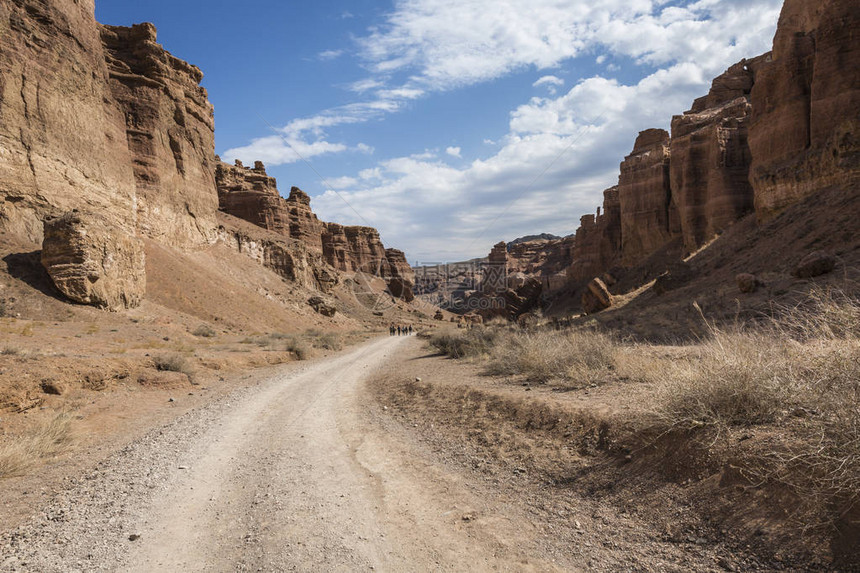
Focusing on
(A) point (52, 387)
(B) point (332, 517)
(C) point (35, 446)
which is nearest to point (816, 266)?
(B) point (332, 517)

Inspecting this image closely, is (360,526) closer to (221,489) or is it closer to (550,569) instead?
(550,569)

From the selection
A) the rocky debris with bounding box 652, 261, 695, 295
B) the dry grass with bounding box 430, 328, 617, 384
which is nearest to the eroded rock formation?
the rocky debris with bounding box 652, 261, 695, 295

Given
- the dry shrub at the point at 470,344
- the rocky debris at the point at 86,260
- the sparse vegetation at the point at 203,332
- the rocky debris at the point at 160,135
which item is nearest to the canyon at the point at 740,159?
the dry shrub at the point at 470,344

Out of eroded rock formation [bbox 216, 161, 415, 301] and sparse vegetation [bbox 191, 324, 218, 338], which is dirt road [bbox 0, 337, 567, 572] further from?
eroded rock formation [bbox 216, 161, 415, 301]

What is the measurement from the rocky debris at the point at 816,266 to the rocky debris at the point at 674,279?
23.9 feet

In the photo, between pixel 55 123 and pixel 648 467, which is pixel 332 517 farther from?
pixel 55 123

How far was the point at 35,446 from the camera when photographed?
596cm

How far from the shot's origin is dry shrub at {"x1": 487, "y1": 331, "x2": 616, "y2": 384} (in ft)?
26.9

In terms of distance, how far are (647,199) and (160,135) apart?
158 feet

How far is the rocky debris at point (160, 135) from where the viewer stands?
36406 millimetres

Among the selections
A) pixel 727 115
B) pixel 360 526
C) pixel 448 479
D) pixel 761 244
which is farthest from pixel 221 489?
pixel 727 115

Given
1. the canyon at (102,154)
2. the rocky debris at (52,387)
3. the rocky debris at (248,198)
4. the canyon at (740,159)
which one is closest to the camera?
the rocky debris at (52,387)

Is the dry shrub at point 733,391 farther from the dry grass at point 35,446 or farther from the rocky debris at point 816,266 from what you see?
the rocky debris at point 816,266

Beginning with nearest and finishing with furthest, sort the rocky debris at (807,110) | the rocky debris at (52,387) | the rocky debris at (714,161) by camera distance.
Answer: the rocky debris at (52,387)
the rocky debris at (807,110)
the rocky debris at (714,161)
